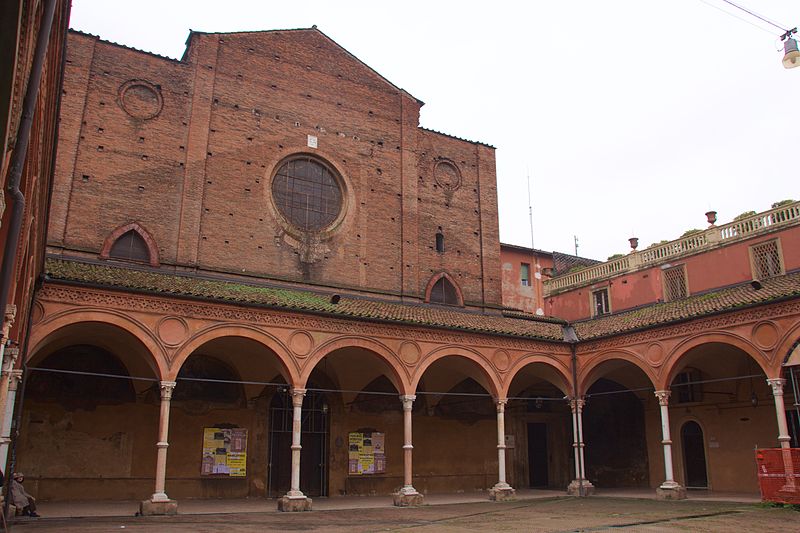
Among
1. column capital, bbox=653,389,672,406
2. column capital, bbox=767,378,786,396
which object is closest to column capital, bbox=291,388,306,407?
column capital, bbox=653,389,672,406

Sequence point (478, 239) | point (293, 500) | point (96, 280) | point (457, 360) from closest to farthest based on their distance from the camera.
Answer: point (96, 280) → point (293, 500) → point (457, 360) → point (478, 239)

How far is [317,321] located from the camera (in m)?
15.7

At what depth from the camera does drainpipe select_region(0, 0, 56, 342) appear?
4.53m

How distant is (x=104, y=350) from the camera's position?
1608 centimetres

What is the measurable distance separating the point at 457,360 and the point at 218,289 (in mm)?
6594

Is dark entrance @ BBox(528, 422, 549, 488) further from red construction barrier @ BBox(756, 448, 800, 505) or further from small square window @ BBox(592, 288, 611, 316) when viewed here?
red construction barrier @ BBox(756, 448, 800, 505)

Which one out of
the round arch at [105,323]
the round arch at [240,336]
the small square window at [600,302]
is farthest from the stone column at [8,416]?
the small square window at [600,302]

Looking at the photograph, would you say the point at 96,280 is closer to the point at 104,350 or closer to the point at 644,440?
the point at 104,350

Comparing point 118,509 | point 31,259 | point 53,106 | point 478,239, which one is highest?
→ point 478,239

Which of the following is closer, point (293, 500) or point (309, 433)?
point (293, 500)

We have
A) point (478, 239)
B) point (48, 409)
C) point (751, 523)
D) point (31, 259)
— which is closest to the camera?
point (31, 259)

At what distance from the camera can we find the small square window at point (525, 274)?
32406mm

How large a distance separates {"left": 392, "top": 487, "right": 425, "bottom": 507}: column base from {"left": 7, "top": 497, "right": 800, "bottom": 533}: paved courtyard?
416 mm

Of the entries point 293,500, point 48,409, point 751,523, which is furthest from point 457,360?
point 48,409
